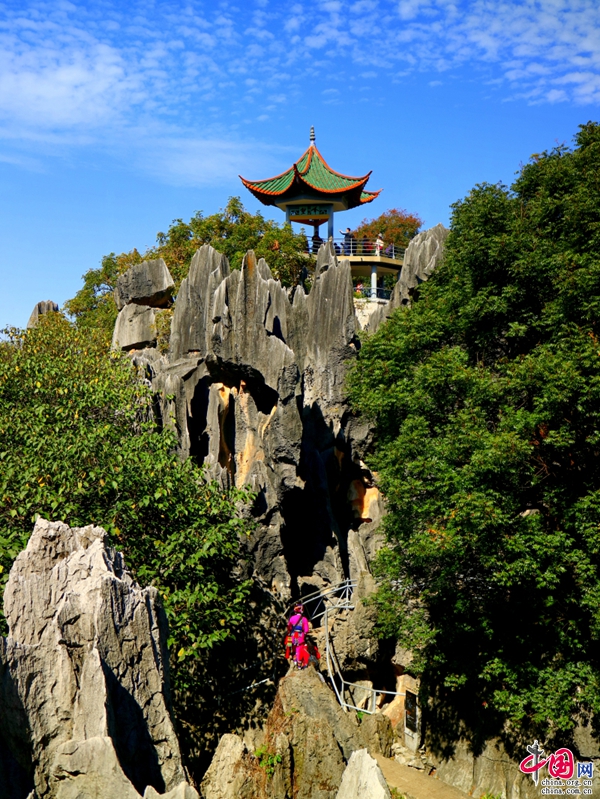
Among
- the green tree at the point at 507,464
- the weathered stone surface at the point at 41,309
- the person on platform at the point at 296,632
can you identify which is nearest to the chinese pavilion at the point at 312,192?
the weathered stone surface at the point at 41,309

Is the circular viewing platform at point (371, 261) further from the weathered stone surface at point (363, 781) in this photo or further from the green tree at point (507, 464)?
the weathered stone surface at point (363, 781)

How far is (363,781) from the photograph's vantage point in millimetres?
7613

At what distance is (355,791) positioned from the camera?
763 cm

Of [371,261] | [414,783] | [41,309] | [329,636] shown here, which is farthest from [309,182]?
[414,783]

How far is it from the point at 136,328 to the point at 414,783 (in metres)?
13.7

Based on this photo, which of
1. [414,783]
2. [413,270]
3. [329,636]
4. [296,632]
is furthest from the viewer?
[413,270]

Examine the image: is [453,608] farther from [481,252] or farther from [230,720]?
[481,252]

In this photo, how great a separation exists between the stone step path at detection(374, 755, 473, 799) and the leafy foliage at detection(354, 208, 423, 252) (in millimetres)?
28065

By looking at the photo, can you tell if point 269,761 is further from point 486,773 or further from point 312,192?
point 312,192

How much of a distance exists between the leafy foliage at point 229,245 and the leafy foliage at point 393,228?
39.0ft

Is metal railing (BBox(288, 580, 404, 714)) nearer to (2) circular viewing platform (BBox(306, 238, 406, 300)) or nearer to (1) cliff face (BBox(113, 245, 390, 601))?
(1) cliff face (BBox(113, 245, 390, 601))

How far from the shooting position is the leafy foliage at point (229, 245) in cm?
2566

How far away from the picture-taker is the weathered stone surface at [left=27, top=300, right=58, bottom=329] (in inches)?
1001

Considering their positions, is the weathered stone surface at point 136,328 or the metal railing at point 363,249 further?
the metal railing at point 363,249
